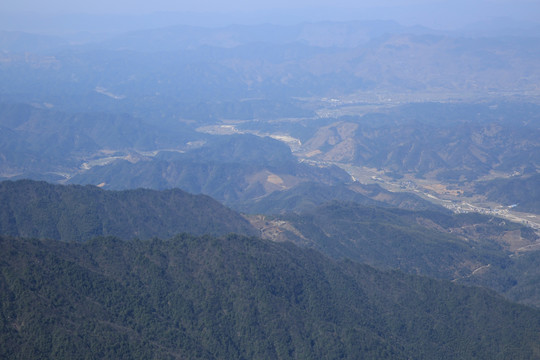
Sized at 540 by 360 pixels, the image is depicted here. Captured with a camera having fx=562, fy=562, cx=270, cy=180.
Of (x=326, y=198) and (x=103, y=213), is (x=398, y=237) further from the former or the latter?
(x=103, y=213)

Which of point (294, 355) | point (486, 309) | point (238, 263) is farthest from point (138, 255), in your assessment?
point (486, 309)

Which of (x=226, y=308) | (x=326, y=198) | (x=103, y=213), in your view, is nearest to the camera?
(x=226, y=308)

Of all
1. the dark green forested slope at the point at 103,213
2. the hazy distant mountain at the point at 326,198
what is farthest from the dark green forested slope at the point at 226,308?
the hazy distant mountain at the point at 326,198

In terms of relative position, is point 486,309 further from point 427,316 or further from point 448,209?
point 448,209

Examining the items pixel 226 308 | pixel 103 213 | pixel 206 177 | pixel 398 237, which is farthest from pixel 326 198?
pixel 226 308

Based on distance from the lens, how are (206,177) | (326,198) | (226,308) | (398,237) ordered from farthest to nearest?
(206,177), (326,198), (398,237), (226,308)

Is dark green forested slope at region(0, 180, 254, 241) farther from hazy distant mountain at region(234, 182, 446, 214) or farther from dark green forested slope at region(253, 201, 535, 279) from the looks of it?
hazy distant mountain at region(234, 182, 446, 214)

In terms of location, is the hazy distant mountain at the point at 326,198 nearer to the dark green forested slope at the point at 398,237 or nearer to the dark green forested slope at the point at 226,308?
the dark green forested slope at the point at 398,237

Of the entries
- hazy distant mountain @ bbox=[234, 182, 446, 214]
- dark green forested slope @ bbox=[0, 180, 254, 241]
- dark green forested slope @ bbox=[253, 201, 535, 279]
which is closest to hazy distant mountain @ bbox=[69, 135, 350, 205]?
hazy distant mountain @ bbox=[234, 182, 446, 214]
